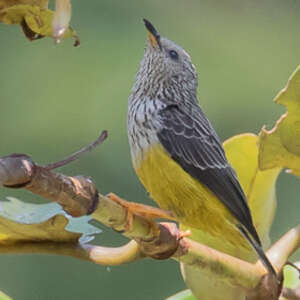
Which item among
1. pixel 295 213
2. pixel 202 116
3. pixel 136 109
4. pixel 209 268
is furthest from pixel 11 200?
pixel 295 213

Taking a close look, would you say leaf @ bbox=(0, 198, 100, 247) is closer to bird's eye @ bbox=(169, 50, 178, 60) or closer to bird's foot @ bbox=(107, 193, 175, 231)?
bird's foot @ bbox=(107, 193, 175, 231)

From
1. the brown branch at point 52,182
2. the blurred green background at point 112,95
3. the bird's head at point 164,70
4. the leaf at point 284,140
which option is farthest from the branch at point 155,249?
the blurred green background at point 112,95

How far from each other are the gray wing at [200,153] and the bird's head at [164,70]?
0.12 metres

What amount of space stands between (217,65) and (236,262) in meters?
3.12

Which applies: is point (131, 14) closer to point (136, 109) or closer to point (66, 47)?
point (66, 47)

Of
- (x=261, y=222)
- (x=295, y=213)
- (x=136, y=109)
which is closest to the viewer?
(x=261, y=222)

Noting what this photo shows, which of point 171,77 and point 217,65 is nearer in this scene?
point 171,77

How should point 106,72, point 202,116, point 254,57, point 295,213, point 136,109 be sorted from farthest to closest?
point 254,57 < point 106,72 < point 295,213 < point 202,116 < point 136,109

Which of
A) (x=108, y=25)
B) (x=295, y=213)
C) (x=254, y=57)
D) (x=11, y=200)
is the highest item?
(x=11, y=200)

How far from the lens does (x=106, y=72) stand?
174 inches

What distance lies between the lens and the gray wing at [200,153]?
2312 millimetres

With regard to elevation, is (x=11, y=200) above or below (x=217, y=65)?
above

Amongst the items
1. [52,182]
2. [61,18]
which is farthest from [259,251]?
[61,18]

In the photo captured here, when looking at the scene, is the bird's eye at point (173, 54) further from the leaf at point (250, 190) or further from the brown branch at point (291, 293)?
the brown branch at point (291, 293)
